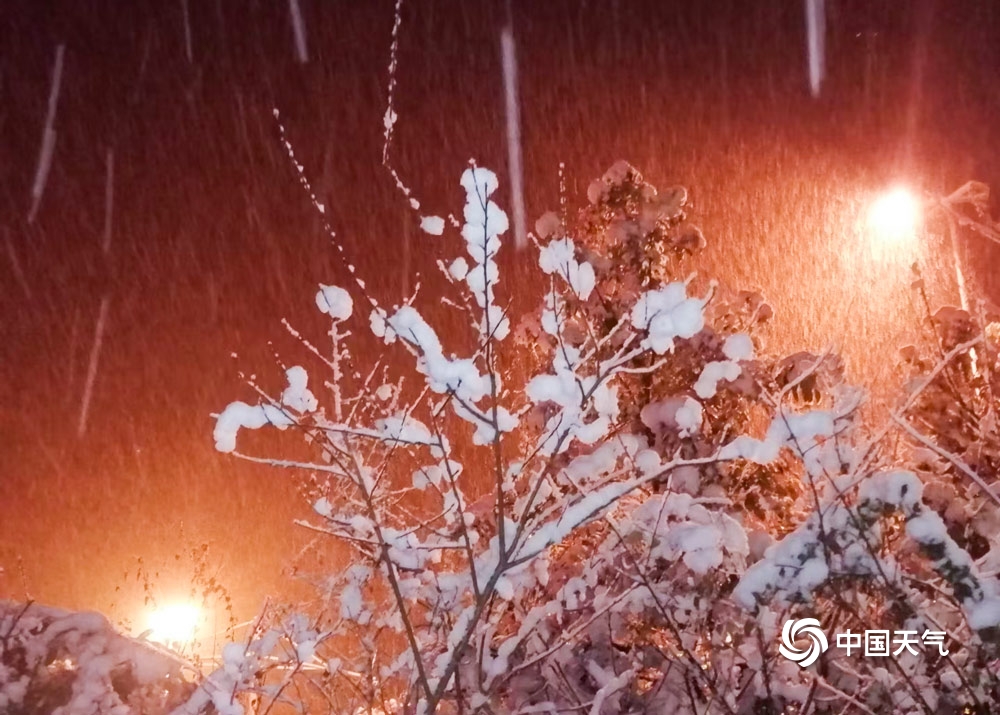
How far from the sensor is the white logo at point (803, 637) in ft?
12.9

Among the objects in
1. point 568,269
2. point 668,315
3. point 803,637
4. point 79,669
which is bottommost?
point 79,669

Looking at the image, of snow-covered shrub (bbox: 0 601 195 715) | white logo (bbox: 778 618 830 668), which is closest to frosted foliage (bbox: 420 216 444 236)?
white logo (bbox: 778 618 830 668)

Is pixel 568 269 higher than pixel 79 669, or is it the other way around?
pixel 568 269

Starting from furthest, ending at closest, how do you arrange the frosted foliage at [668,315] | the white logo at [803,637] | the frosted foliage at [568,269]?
the white logo at [803,637]
the frosted foliage at [568,269]
the frosted foliage at [668,315]

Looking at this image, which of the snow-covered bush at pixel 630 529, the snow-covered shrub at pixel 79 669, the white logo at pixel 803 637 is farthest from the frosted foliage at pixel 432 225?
the snow-covered shrub at pixel 79 669

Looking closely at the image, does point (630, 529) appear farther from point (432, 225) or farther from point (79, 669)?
point (79, 669)

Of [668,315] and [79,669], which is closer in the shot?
[668,315]

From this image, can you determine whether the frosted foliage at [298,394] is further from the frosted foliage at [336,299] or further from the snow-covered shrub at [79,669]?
the snow-covered shrub at [79,669]

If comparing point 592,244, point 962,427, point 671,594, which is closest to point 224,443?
point 671,594

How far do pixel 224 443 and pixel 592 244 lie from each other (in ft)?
12.1

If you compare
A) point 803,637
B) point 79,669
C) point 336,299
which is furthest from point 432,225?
point 79,669

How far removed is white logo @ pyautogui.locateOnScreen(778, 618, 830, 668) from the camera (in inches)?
155

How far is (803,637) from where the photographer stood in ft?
13.2

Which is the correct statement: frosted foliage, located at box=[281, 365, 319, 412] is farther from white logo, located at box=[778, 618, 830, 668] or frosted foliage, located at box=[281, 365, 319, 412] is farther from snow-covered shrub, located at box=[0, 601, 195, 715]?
snow-covered shrub, located at box=[0, 601, 195, 715]
